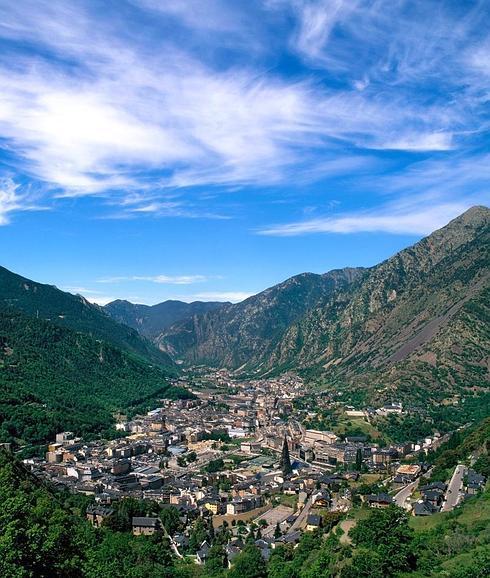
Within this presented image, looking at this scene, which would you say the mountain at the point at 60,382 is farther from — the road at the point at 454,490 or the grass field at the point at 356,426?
the road at the point at 454,490

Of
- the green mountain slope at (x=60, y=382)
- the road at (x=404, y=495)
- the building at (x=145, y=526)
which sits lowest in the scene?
the building at (x=145, y=526)

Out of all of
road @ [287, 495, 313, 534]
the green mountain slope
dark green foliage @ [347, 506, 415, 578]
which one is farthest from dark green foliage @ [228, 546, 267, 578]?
the green mountain slope

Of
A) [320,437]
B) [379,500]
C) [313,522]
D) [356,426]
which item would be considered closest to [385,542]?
[313,522]

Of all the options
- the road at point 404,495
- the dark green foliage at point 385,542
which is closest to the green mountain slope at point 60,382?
the road at point 404,495

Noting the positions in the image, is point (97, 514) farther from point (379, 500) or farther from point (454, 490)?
point (454, 490)

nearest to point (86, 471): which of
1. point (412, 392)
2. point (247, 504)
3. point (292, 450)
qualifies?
point (247, 504)

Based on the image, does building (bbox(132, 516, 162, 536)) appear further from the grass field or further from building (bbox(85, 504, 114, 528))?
the grass field
